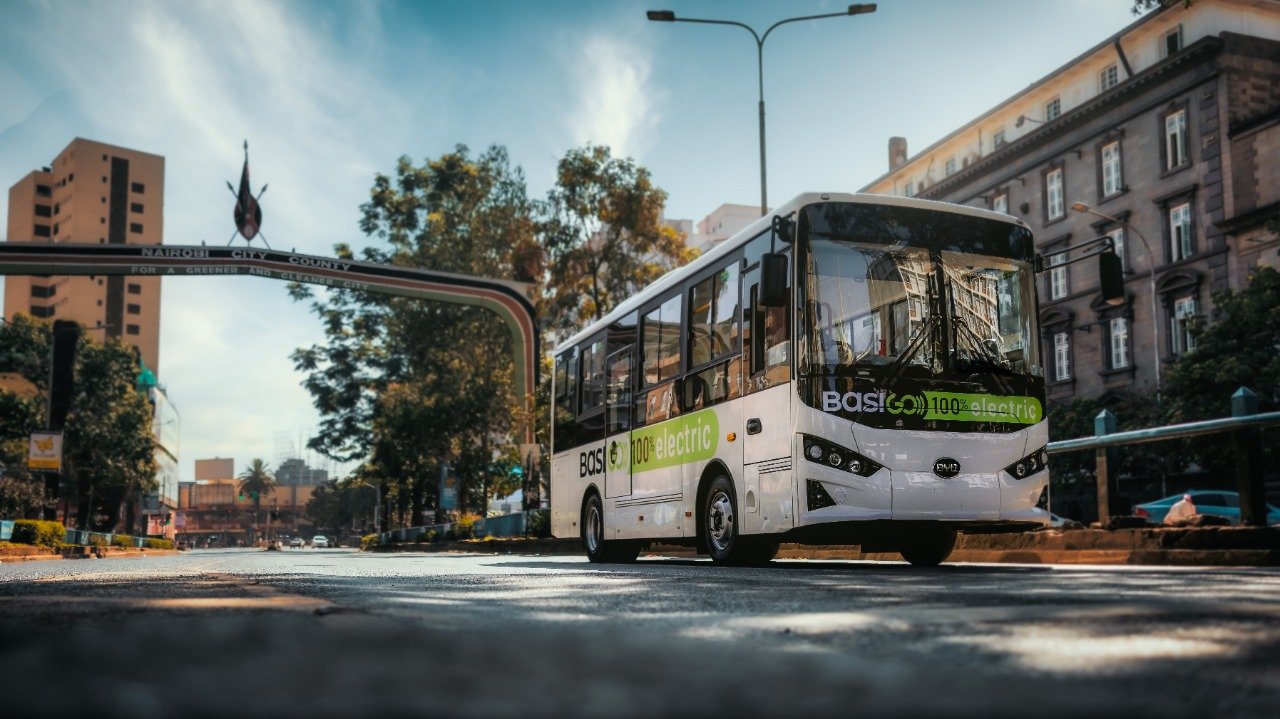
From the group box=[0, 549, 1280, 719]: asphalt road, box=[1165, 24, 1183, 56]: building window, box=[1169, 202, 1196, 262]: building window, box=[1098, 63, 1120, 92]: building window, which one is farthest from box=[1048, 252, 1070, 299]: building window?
box=[0, 549, 1280, 719]: asphalt road

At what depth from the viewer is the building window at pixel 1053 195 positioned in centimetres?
5078

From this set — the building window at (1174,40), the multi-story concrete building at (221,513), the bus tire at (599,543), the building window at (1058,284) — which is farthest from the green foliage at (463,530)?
the multi-story concrete building at (221,513)

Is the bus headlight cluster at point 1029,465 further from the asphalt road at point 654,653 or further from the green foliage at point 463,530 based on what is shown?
the green foliage at point 463,530

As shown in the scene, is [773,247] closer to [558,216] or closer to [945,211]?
[945,211]

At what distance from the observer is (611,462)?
16.0m

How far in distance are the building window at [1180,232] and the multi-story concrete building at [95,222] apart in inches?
3645

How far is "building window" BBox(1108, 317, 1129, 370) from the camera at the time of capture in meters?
46.5

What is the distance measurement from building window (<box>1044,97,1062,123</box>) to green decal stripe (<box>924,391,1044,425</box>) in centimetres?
4358

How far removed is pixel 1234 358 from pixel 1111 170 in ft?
47.1

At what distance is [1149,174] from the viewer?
4566 centimetres

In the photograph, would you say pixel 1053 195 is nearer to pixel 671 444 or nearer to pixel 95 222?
pixel 671 444

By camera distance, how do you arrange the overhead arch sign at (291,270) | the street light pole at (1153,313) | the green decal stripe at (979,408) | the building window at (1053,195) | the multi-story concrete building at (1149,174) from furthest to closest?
the building window at (1053,195), the street light pole at (1153,313), the multi-story concrete building at (1149,174), the overhead arch sign at (291,270), the green decal stripe at (979,408)

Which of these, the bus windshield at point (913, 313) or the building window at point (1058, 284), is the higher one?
the building window at point (1058, 284)

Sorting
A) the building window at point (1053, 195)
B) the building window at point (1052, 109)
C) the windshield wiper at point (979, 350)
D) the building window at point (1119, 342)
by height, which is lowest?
the windshield wiper at point (979, 350)
